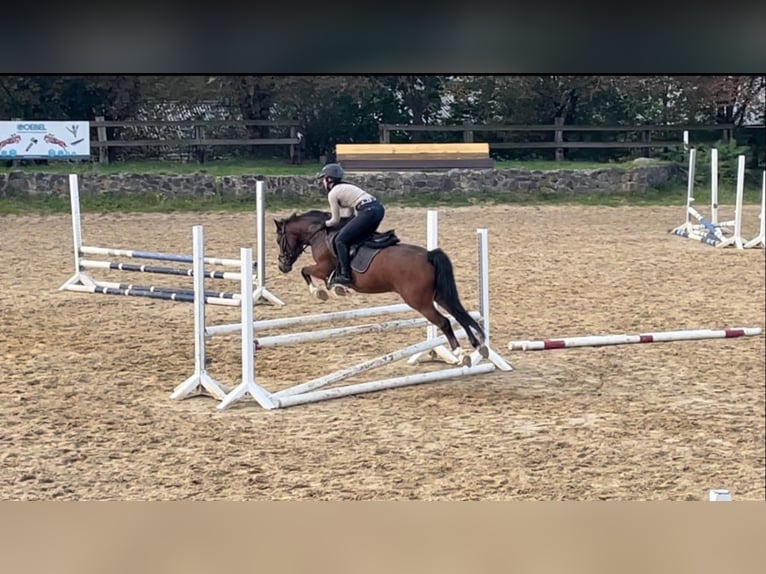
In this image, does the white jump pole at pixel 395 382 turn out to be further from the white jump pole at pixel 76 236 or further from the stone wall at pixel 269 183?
the white jump pole at pixel 76 236

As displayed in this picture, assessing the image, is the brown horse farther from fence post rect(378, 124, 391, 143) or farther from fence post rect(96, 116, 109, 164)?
fence post rect(96, 116, 109, 164)

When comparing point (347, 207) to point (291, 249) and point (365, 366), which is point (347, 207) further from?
point (365, 366)

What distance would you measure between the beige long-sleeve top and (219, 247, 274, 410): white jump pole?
0.29m

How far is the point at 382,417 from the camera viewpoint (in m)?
2.97

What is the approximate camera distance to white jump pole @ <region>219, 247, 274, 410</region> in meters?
2.80

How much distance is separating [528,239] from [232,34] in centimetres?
114

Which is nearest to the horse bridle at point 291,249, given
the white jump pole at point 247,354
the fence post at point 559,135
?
the white jump pole at point 247,354

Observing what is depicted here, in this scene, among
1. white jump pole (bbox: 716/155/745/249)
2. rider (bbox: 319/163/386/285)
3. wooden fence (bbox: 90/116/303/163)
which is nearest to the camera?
rider (bbox: 319/163/386/285)

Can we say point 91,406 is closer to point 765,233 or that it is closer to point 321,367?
point 321,367

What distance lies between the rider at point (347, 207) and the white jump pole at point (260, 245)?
216 millimetres

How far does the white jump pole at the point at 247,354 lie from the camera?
280 cm

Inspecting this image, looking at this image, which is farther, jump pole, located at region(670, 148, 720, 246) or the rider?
jump pole, located at region(670, 148, 720, 246)

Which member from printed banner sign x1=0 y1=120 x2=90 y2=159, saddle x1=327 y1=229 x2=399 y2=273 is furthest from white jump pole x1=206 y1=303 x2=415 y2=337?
printed banner sign x1=0 y1=120 x2=90 y2=159

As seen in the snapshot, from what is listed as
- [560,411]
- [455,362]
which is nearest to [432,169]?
[455,362]
